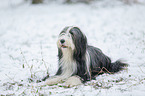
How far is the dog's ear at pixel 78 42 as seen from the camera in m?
3.15

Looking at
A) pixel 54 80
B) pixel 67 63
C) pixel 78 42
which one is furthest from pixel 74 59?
pixel 54 80

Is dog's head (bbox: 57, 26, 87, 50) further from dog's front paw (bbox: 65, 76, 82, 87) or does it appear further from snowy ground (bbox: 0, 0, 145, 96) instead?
snowy ground (bbox: 0, 0, 145, 96)

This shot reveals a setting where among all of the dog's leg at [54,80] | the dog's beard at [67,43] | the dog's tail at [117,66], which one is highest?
the dog's beard at [67,43]

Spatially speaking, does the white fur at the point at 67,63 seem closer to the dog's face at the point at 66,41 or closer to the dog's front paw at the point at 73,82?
the dog's face at the point at 66,41

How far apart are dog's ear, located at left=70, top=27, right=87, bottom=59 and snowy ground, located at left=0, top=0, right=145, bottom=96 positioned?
21.2 inches

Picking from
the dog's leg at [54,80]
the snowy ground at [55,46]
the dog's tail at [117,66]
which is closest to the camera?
the snowy ground at [55,46]

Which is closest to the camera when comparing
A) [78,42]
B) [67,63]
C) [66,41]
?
[66,41]

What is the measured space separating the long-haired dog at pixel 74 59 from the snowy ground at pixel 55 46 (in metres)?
0.18

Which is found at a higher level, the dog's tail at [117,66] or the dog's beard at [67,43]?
the dog's beard at [67,43]

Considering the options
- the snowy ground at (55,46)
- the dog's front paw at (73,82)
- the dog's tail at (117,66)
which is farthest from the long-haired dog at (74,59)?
the dog's tail at (117,66)

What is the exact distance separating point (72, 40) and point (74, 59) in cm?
35

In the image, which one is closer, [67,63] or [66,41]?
[66,41]

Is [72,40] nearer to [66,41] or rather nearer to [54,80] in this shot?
[66,41]

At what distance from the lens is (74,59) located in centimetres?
324
